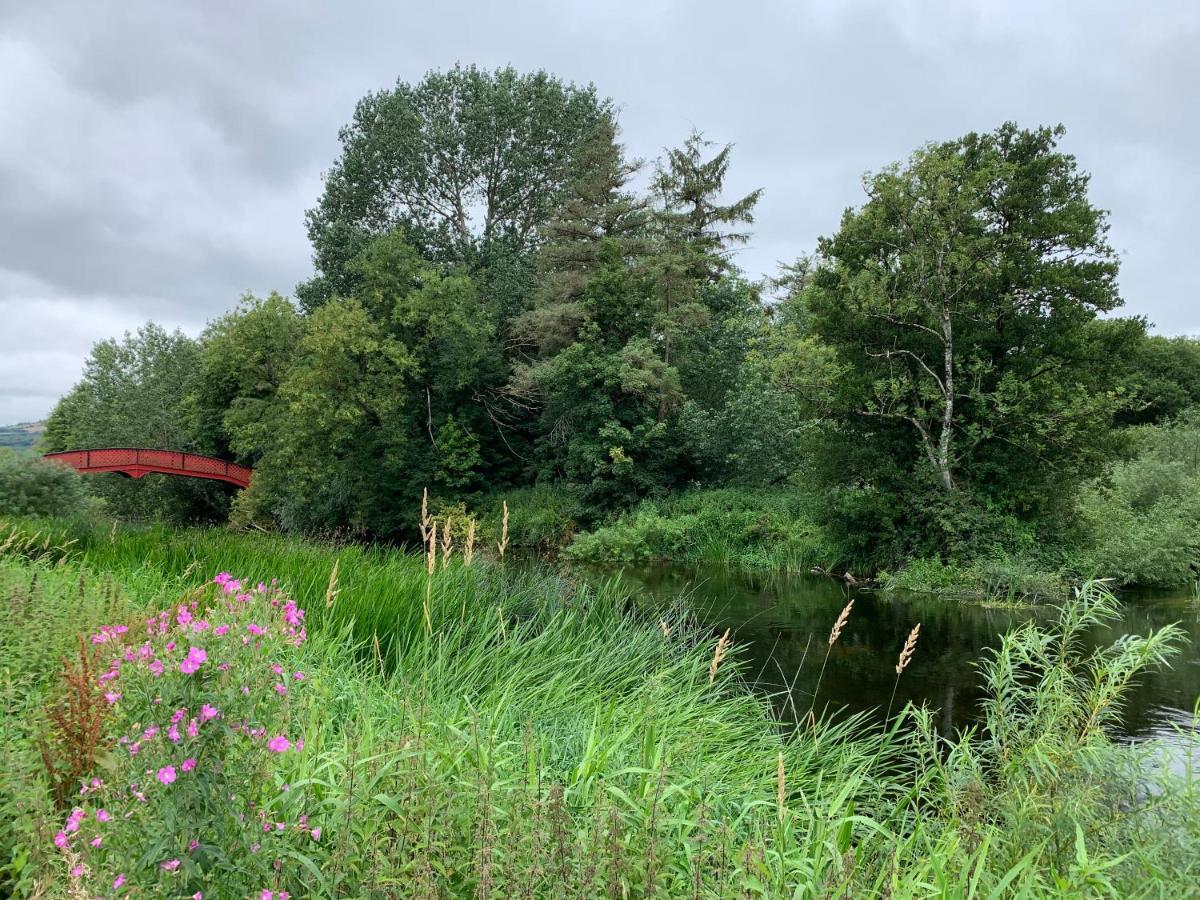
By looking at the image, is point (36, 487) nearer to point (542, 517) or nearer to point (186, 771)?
point (542, 517)

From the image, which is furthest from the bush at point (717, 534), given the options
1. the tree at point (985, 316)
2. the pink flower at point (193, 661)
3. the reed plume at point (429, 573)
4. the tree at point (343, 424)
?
the pink flower at point (193, 661)

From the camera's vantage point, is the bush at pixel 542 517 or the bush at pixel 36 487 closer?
the bush at pixel 36 487

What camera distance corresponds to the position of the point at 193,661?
4.95ft

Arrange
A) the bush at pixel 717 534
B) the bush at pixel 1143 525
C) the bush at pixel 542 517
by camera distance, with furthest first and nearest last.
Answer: the bush at pixel 542 517
the bush at pixel 717 534
the bush at pixel 1143 525

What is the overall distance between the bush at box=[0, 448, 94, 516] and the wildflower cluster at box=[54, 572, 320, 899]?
12.6 metres

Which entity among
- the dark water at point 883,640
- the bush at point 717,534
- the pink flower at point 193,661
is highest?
the pink flower at point 193,661

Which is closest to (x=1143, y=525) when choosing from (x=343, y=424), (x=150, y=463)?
(x=343, y=424)

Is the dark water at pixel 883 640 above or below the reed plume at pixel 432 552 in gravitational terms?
below

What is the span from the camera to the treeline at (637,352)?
13688mm

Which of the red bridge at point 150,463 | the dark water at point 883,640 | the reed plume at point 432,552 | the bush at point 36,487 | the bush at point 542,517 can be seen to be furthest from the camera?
the red bridge at point 150,463

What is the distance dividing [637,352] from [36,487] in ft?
45.5

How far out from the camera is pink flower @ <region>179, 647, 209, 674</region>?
1.49 metres

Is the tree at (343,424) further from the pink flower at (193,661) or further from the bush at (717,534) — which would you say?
the pink flower at (193,661)

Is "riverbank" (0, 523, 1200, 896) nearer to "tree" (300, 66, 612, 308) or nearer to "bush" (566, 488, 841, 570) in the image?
"bush" (566, 488, 841, 570)
